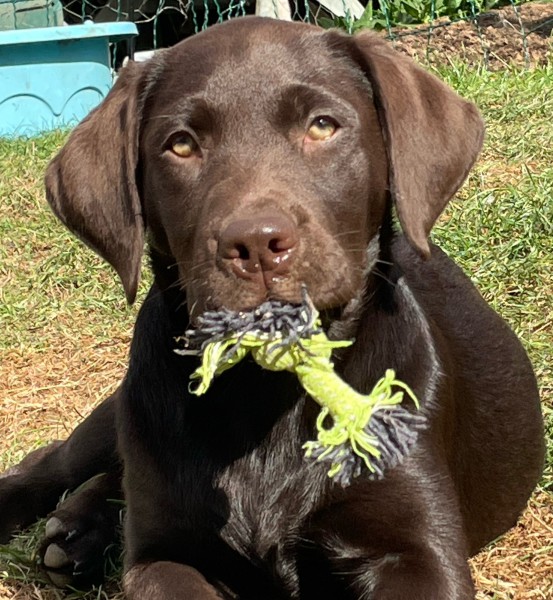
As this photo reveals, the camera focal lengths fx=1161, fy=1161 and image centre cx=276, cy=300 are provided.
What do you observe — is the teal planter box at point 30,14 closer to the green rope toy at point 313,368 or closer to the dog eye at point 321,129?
the dog eye at point 321,129

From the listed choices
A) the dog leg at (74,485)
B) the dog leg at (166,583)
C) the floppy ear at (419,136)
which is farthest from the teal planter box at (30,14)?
the dog leg at (166,583)

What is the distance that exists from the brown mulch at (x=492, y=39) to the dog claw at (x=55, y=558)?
4.76m

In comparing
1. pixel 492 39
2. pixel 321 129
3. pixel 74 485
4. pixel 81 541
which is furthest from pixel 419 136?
pixel 492 39

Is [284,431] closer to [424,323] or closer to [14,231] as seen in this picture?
[424,323]

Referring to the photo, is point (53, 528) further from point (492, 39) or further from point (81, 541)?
point (492, 39)

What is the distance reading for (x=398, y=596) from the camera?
268 centimetres

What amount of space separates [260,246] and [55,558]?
1.54 m

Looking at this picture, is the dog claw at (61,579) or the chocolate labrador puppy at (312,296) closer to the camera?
the chocolate labrador puppy at (312,296)

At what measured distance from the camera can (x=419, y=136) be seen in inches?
113

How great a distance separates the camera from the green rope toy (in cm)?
243

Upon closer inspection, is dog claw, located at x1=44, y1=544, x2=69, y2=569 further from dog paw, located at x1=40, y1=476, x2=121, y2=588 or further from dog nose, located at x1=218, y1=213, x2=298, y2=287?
dog nose, located at x1=218, y1=213, x2=298, y2=287

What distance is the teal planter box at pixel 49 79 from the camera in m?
8.47

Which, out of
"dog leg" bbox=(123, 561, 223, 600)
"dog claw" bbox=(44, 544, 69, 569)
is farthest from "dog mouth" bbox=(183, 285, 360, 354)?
"dog claw" bbox=(44, 544, 69, 569)

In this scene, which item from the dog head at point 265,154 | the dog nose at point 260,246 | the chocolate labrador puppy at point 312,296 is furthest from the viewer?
the chocolate labrador puppy at point 312,296
